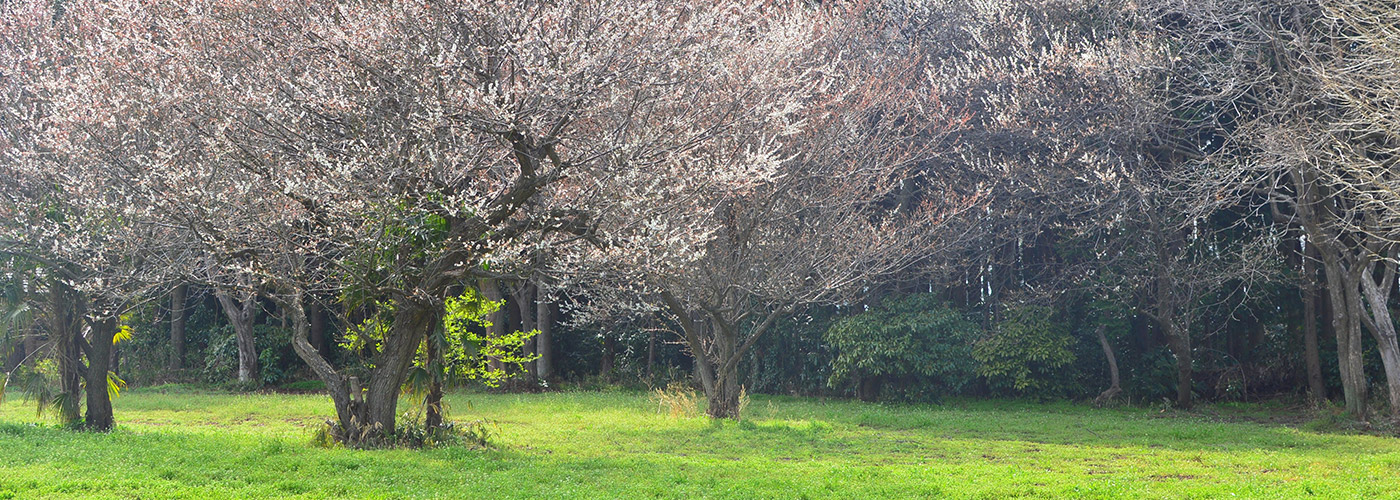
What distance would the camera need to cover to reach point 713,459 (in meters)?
12.2

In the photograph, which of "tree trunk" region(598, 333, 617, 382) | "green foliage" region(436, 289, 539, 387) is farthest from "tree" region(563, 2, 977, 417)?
"tree trunk" region(598, 333, 617, 382)

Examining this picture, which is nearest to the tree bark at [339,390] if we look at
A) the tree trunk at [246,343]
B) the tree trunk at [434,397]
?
the tree trunk at [434,397]

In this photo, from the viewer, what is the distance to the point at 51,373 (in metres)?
15.4

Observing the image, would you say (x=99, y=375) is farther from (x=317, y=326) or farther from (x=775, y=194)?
(x=317, y=326)

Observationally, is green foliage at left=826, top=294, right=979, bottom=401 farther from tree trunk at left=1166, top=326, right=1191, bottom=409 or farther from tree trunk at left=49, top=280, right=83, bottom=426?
tree trunk at left=49, top=280, right=83, bottom=426

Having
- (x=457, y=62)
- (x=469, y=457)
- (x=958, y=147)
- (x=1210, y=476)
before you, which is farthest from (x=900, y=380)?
(x=457, y=62)

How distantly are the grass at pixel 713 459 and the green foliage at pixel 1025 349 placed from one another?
6.06ft

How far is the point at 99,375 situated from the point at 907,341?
1450 cm

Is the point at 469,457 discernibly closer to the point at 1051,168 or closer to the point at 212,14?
the point at 212,14

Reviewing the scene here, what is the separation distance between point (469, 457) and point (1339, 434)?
13.1 m

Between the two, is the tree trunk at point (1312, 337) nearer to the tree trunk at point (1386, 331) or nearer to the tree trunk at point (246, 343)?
the tree trunk at point (1386, 331)

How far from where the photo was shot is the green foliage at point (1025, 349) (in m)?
21.0

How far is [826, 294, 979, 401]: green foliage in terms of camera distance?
21.8 metres

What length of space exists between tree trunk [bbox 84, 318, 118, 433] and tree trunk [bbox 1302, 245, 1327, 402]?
20.3m
